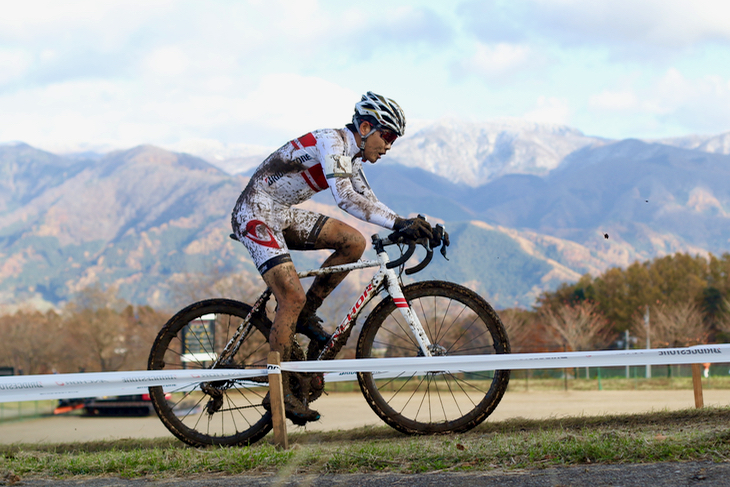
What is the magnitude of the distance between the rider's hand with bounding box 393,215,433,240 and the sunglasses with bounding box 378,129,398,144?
651mm

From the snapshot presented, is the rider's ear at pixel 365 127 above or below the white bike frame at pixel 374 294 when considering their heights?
above

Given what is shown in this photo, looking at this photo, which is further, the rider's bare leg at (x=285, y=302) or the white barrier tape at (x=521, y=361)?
the rider's bare leg at (x=285, y=302)

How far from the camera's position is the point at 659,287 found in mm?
87000

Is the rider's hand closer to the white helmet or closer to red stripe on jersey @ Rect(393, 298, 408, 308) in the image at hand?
red stripe on jersey @ Rect(393, 298, 408, 308)

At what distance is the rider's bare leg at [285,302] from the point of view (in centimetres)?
496

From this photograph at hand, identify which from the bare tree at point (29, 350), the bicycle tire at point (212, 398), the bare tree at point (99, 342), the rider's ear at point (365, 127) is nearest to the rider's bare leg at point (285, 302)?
the bicycle tire at point (212, 398)

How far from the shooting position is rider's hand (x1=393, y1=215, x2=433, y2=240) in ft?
15.8

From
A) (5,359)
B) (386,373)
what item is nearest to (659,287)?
(5,359)

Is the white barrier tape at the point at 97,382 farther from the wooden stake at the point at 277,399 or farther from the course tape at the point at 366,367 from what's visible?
the wooden stake at the point at 277,399

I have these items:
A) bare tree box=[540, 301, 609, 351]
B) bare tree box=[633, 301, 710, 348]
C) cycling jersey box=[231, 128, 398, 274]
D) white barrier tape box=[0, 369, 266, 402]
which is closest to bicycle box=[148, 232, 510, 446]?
cycling jersey box=[231, 128, 398, 274]

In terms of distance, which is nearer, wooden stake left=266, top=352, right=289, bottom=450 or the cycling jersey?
wooden stake left=266, top=352, right=289, bottom=450

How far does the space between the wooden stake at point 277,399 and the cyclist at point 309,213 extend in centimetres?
18

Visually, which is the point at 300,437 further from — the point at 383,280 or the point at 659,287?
the point at 659,287

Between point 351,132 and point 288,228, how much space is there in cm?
82
